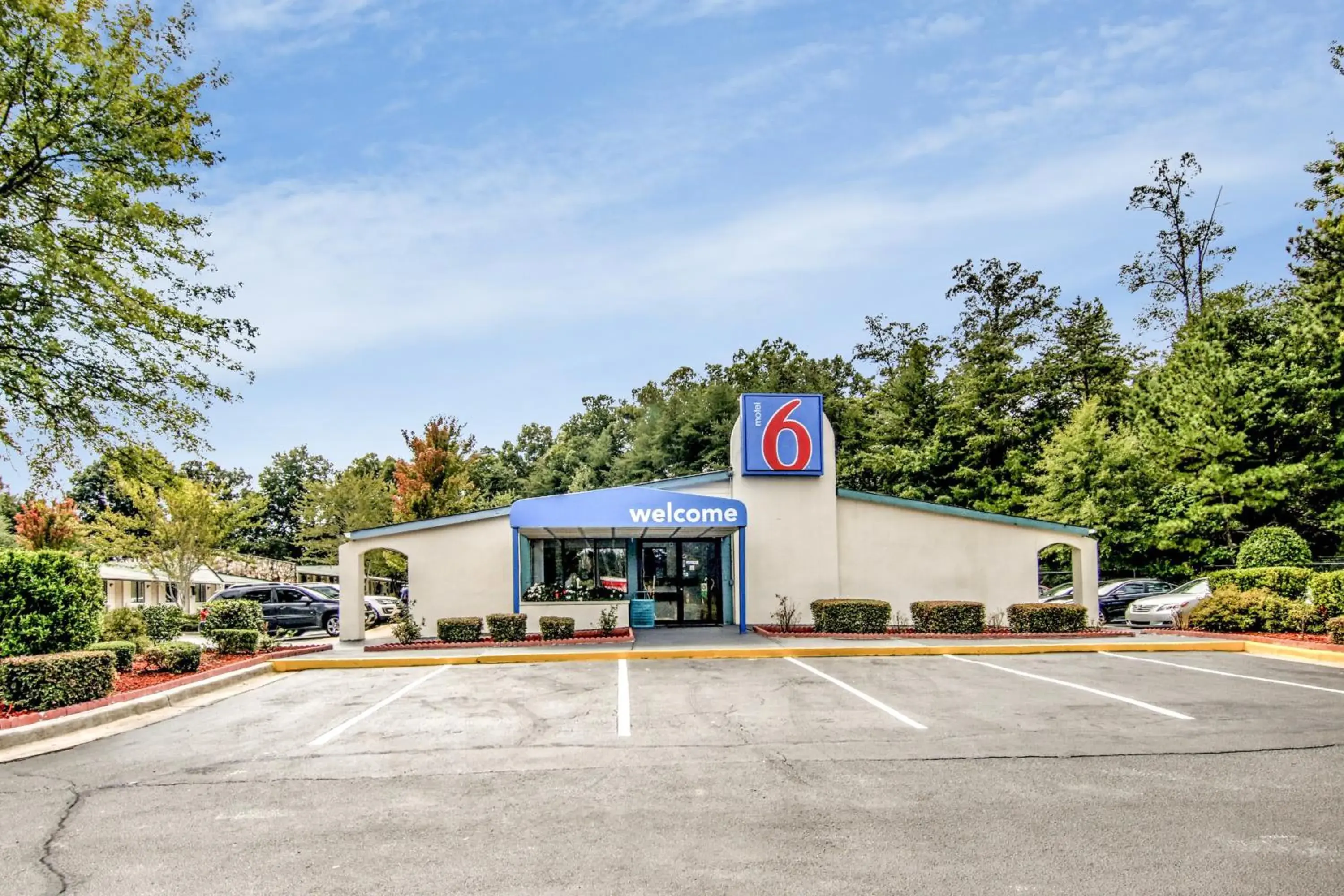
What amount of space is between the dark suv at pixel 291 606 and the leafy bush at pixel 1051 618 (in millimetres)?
16725

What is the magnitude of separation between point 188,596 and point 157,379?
817 inches

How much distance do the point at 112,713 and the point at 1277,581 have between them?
67.5 ft

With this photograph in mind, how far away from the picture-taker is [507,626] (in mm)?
18234

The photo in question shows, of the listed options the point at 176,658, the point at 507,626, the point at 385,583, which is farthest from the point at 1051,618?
the point at 385,583

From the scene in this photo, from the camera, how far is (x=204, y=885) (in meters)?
4.89

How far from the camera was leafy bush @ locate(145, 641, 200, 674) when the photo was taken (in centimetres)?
1320

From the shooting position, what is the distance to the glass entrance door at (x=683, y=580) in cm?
2212

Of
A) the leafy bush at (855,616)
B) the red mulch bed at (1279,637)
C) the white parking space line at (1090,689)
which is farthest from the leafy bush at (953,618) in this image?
the red mulch bed at (1279,637)

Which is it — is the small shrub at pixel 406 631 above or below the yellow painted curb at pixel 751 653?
above

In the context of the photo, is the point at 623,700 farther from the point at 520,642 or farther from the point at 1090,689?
the point at 520,642

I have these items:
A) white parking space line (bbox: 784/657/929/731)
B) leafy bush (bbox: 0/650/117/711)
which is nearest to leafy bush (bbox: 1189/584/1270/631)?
white parking space line (bbox: 784/657/929/731)

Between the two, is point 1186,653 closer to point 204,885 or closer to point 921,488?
point 204,885

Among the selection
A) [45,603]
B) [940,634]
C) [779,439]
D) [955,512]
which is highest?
[779,439]

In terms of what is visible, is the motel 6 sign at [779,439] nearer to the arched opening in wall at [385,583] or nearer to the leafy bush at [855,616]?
the leafy bush at [855,616]
